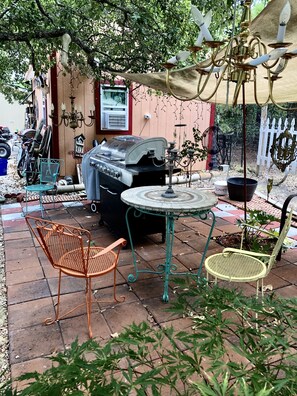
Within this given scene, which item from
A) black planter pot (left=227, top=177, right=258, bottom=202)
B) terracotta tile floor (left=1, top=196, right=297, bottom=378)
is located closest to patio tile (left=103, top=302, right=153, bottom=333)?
terracotta tile floor (left=1, top=196, right=297, bottom=378)

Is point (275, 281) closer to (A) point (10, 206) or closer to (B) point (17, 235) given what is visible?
(B) point (17, 235)

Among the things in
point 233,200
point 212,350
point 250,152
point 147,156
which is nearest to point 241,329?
point 212,350

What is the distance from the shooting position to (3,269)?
3.22 metres

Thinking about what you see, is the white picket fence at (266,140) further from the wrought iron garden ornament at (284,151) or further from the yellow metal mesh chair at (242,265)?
the yellow metal mesh chair at (242,265)

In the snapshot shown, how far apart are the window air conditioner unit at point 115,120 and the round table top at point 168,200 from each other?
4100 millimetres

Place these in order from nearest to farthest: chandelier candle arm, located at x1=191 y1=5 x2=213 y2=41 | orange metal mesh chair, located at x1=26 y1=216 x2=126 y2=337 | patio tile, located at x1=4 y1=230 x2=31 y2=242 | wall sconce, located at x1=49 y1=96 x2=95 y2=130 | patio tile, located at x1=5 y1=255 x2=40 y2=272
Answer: chandelier candle arm, located at x1=191 y1=5 x2=213 y2=41
orange metal mesh chair, located at x1=26 y1=216 x2=126 y2=337
patio tile, located at x1=5 y1=255 x2=40 y2=272
patio tile, located at x1=4 y1=230 x2=31 y2=242
wall sconce, located at x1=49 y1=96 x2=95 y2=130

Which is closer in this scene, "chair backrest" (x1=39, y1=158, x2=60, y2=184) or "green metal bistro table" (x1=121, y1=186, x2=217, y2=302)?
"green metal bistro table" (x1=121, y1=186, x2=217, y2=302)

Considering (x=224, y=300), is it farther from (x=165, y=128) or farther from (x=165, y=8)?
(x=165, y=128)

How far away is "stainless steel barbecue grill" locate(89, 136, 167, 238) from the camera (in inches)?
141

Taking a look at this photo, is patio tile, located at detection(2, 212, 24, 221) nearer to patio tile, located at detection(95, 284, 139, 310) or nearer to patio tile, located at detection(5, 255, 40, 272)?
patio tile, located at detection(5, 255, 40, 272)

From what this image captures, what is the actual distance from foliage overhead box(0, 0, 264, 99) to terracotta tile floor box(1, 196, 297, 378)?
104 inches

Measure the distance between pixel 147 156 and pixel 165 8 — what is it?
7.65ft

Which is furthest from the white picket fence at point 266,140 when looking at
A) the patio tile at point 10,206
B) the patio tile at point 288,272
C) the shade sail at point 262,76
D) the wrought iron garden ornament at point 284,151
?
the patio tile at point 10,206

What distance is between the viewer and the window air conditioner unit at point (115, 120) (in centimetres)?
684
